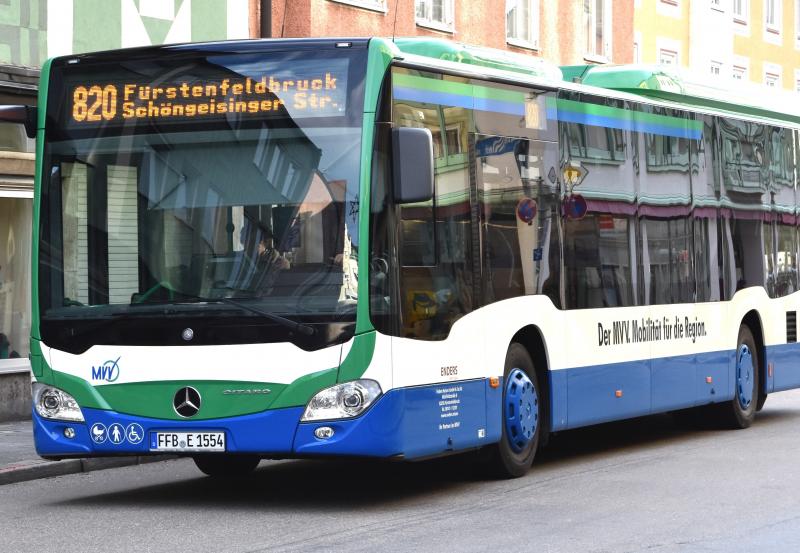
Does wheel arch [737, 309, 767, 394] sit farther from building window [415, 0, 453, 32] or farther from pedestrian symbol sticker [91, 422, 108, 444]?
building window [415, 0, 453, 32]

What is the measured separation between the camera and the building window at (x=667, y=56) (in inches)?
1687

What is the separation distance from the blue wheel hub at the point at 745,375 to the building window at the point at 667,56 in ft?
85.2

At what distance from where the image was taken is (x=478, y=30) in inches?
1214

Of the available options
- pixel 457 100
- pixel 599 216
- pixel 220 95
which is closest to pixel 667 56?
pixel 599 216

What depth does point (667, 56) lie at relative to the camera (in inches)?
1704

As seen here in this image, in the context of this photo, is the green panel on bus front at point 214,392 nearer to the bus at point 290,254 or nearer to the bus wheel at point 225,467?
the bus at point 290,254

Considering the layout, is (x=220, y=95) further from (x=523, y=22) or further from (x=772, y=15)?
(x=772, y=15)

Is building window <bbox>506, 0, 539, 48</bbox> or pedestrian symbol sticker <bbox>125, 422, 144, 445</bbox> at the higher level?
building window <bbox>506, 0, 539, 48</bbox>

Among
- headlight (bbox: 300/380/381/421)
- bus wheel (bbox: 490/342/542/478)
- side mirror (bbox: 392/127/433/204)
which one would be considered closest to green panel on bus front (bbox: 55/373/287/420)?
headlight (bbox: 300/380/381/421)

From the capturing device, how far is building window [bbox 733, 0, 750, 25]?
1865 inches

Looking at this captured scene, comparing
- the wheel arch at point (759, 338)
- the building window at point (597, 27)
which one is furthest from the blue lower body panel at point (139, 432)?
the building window at point (597, 27)

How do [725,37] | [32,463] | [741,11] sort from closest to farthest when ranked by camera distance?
[32,463], [725,37], [741,11]

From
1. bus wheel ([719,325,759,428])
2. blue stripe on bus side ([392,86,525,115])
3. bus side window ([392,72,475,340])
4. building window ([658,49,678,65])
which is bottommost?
bus wheel ([719,325,759,428])

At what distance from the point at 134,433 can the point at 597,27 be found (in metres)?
26.4
